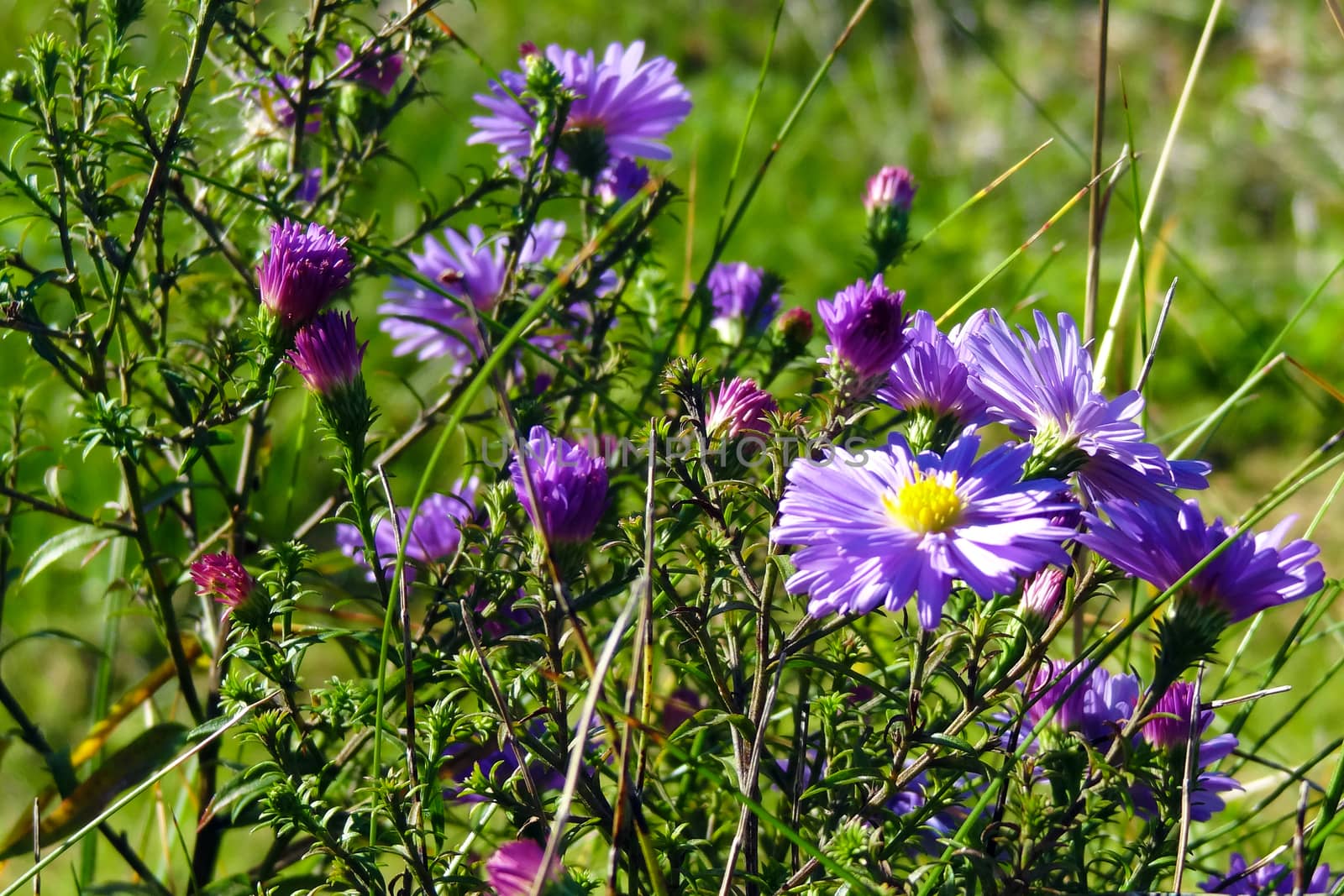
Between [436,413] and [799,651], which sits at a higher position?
[436,413]

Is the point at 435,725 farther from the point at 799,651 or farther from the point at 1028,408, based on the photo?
the point at 1028,408

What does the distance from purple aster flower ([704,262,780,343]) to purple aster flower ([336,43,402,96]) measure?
0.27 metres

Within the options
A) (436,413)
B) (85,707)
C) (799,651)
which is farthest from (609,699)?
(85,707)

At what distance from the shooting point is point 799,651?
645 millimetres

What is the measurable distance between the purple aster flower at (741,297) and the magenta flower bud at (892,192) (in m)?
0.10

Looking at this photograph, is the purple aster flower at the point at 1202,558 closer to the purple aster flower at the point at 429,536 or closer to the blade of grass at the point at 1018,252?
the blade of grass at the point at 1018,252

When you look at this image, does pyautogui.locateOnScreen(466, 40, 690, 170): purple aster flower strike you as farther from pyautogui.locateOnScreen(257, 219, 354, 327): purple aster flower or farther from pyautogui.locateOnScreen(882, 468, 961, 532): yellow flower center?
pyautogui.locateOnScreen(882, 468, 961, 532): yellow flower center

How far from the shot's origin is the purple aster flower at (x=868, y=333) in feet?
2.05

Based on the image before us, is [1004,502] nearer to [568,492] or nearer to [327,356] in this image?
[568,492]

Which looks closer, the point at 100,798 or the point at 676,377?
the point at 676,377

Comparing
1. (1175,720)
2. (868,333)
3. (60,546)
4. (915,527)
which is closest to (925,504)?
(915,527)

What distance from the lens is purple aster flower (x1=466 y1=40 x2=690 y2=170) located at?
0.87 meters

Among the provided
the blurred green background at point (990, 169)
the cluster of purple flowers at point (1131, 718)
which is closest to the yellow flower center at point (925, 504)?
the cluster of purple flowers at point (1131, 718)

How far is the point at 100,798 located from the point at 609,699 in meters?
0.32
